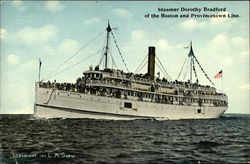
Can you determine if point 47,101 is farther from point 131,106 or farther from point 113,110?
point 131,106

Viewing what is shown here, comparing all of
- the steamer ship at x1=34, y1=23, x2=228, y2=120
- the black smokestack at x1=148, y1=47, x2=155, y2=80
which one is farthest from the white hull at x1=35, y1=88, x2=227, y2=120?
the black smokestack at x1=148, y1=47, x2=155, y2=80

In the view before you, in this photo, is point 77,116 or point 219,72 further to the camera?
point 219,72

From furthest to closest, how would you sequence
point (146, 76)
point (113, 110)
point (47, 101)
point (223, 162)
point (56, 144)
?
point (146, 76), point (113, 110), point (47, 101), point (56, 144), point (223, 162)

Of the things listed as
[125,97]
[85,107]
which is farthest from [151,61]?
[85,107]

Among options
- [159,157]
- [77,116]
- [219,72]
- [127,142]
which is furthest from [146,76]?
[159,157]

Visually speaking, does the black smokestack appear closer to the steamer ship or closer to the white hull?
the steamer ship

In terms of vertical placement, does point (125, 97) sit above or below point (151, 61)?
below

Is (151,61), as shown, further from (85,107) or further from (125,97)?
(85,107)

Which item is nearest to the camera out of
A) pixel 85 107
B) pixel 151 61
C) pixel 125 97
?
pixel 85 107
